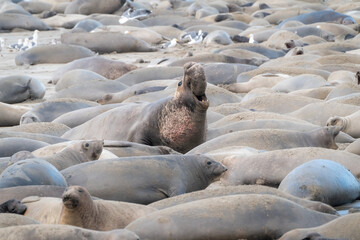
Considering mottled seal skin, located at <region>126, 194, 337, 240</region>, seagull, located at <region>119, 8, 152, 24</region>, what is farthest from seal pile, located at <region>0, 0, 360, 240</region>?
seagull, located at <region>119, 8, 152, 24</region>

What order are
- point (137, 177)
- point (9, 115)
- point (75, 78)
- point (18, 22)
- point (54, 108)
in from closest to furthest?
1. point (137, 177)
2. point (9, 115)
3. point (54, 108)
4. point (75, 78)
5. point (18, 22)

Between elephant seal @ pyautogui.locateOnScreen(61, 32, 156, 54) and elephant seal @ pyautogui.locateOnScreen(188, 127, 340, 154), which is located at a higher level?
elephant seal @ pyautogui.locateOnScreen(188, 127, 340, 154)

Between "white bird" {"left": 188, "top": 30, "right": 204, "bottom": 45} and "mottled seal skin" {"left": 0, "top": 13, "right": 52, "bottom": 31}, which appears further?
"mottled seal skin" {"left": 0, "top": 13, "right": 52, "bottom": 31}

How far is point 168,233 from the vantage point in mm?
3113

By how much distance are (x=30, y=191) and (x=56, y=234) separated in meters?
1.04

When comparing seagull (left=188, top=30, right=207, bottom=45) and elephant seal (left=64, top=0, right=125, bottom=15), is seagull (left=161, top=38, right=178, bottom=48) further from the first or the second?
elephant seal (left=64, top=0, right=125, bottom=15)

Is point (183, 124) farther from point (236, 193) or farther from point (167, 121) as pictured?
point (236, 193)

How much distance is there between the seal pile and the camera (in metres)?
3.26

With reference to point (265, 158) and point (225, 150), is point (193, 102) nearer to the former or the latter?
point (225, 150)

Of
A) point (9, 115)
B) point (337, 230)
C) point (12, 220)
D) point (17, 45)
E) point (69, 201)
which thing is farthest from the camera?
point (17, 45)

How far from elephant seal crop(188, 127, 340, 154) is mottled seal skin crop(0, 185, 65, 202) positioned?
5.21 feet

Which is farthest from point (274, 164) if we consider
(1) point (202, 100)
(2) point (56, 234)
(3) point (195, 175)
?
(2) point (56, 234)

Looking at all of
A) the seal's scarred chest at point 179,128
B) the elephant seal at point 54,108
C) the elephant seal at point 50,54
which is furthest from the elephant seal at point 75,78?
the seal's scarred chest at point 179,128

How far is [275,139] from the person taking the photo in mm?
5223
